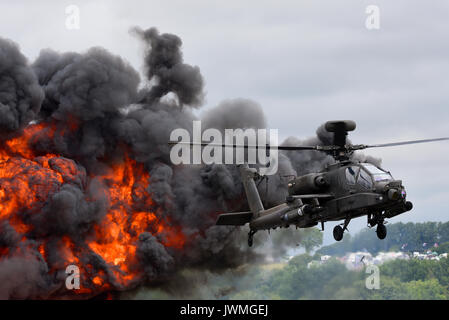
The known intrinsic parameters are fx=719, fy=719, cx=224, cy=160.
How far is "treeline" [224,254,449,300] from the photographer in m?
49.6

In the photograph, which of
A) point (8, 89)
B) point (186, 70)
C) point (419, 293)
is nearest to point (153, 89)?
point (186, 70)

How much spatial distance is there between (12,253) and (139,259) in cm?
928

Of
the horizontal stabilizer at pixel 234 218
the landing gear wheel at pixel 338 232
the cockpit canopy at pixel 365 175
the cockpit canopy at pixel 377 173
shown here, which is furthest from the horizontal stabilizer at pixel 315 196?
the horizontal stabilizer at pixel 234 218

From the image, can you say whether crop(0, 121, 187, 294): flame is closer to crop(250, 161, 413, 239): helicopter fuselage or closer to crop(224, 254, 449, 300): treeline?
crop(224, 254, 449, 300): treeline

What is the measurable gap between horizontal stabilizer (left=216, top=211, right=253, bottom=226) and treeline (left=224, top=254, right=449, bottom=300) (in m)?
7.91

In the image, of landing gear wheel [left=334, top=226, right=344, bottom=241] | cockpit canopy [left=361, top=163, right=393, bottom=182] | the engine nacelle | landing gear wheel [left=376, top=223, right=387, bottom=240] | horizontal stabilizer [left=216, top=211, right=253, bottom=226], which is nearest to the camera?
cockpit canopy [left=361, top=163, right=393, bottom=182]

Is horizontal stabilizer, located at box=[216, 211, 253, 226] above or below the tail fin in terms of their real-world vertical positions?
below

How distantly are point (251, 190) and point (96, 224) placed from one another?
38.9 ft

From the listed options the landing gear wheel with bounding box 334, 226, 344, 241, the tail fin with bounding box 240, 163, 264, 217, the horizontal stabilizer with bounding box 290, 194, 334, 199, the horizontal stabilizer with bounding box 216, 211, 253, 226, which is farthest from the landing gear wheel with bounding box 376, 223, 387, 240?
the horizontal stabilizer with bounding box 216, 211, 253, 226

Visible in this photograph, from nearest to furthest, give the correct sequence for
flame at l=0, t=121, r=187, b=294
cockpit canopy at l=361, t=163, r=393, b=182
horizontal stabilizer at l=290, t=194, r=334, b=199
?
1. cockpit canopy at l=361, t=163, r=393, b=182
2. horizontal stabilizer at l=290, t=194, r=334, b=199
3. flame at l=0, t=121, r=187, b=294

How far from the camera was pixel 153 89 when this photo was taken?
57219mm

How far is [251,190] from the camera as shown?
4756 centimetres

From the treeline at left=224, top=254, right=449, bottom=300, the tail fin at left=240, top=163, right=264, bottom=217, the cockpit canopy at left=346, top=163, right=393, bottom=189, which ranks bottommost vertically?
the treeline at left=224, top=254, right=449, bottom=300
